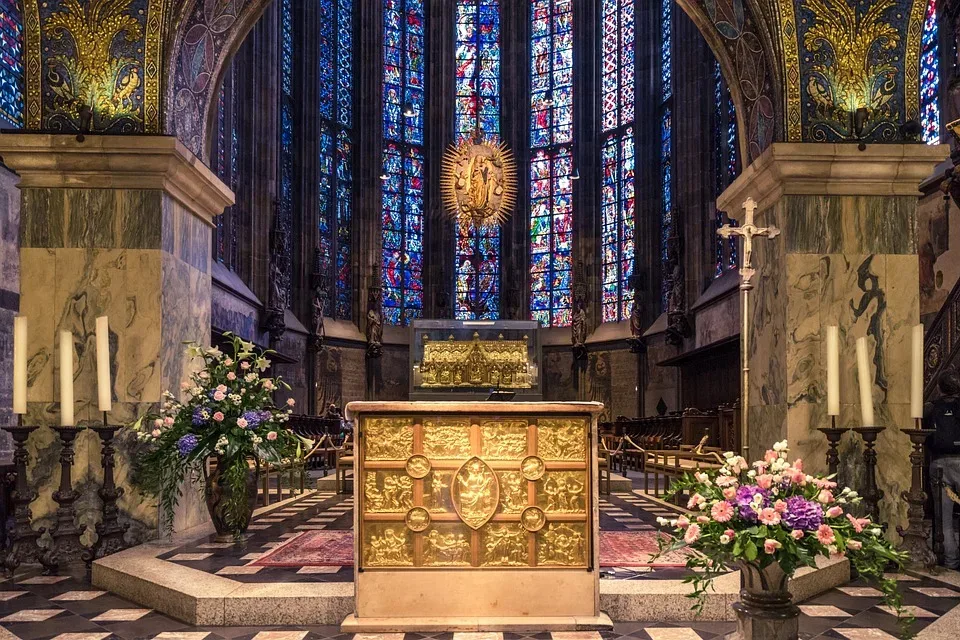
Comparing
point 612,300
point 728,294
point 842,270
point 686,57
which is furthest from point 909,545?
point 612,300

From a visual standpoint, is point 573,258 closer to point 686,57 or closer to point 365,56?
point 686,57

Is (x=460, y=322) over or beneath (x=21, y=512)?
over

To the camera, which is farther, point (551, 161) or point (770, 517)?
point (551, 161)

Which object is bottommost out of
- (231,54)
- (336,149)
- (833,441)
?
(833,441)

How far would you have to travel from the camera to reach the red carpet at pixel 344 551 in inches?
240

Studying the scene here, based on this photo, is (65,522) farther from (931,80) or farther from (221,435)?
(931,80)

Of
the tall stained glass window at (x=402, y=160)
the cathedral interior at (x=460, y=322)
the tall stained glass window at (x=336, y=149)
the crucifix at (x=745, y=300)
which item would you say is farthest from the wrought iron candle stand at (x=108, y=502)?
the tall stained glass window at (x=402, y=160)

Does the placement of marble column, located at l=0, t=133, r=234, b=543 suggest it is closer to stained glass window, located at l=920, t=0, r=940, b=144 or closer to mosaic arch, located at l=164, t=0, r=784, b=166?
mosaic arch, located at l=164, t=0, r=784, b=166

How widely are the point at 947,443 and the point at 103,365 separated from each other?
623 cm

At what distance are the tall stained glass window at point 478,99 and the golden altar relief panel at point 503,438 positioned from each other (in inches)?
790

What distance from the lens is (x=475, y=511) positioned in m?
4.99

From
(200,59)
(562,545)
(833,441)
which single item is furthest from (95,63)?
(833,441)

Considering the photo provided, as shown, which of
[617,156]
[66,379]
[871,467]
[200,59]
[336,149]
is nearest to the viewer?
[66,379]

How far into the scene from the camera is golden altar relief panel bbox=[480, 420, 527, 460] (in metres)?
5.04
